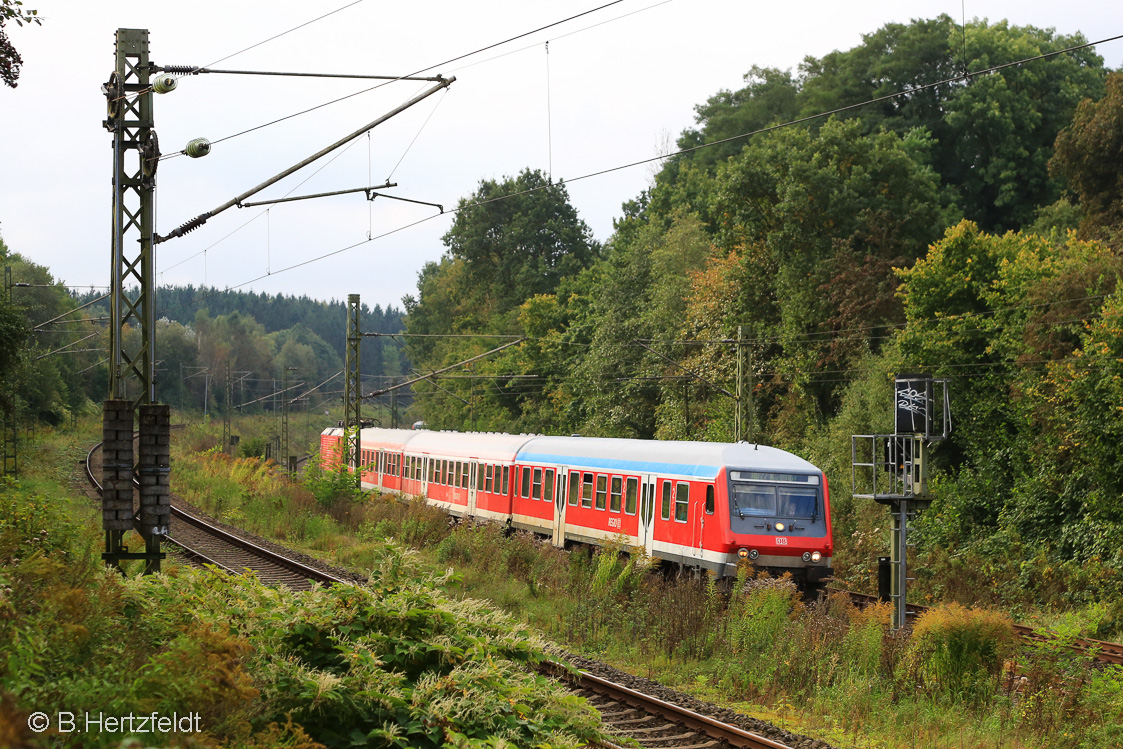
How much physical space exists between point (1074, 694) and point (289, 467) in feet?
149

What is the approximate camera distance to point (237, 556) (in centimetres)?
2325

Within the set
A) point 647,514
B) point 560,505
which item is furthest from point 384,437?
point 647,514

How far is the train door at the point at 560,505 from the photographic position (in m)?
23.9

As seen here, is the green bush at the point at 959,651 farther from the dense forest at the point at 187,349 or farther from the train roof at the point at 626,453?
the dense forest at the point at 187,349

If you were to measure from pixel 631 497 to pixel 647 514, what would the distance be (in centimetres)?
73

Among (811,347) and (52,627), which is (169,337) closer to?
(811,347)

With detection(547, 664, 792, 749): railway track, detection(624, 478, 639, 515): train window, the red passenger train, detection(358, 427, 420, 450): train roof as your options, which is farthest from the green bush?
detection(358, 427, 420, 450): train roof

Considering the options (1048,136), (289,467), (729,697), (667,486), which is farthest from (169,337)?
(729,697)

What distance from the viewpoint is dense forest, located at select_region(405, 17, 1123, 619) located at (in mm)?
23188

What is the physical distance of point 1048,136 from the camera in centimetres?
4331

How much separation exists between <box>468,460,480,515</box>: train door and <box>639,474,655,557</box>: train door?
9.77 meters

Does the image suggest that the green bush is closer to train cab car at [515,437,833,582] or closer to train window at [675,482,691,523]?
train cab car at [515,437,833,582]

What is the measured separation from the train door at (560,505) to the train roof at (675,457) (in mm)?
372

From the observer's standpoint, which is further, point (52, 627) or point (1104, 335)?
point (1104, 335)
